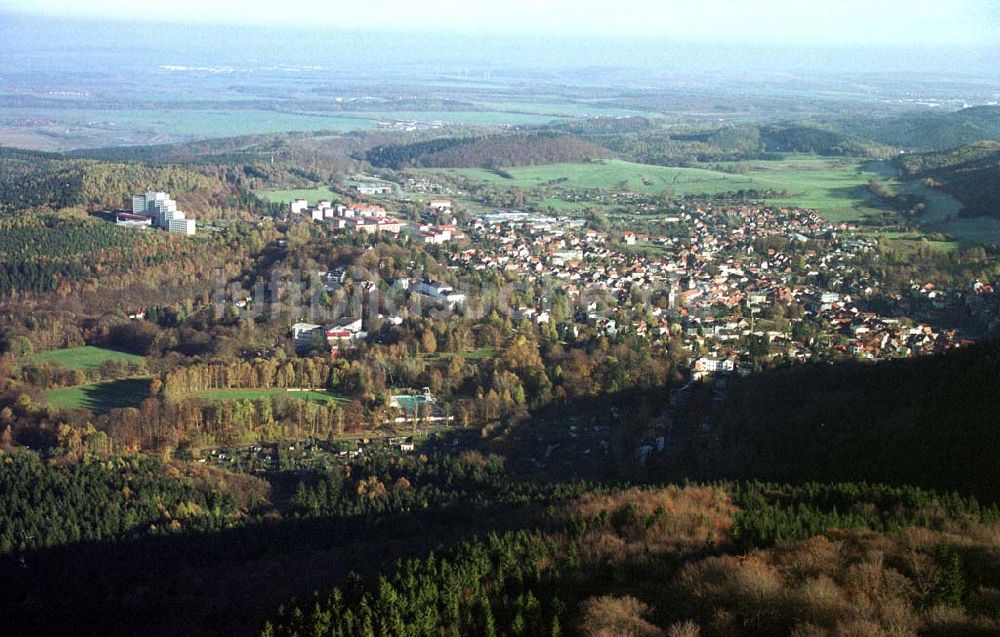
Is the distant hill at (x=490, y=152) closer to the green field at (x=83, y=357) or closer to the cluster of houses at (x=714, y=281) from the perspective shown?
the cluster of houses at (x=714, y=281)

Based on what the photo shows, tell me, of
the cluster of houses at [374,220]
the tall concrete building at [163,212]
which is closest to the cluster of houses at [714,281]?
the cluster of houses at [374,220]

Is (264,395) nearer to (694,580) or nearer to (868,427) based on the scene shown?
(868,427)

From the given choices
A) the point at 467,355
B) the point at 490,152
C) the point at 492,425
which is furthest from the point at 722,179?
the point at 492,425

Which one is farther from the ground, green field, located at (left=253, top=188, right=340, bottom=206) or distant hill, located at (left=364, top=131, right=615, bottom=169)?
distant hill, located at (left=364, top=131, right=615, bottom=169)

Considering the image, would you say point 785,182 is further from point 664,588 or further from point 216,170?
point 664,588

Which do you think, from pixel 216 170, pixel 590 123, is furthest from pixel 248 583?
pixel 590 123

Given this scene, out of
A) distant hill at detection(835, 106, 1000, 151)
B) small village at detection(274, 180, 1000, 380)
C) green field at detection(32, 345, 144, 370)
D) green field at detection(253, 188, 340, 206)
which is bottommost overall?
green field at detection(32, 345, 144, 370)

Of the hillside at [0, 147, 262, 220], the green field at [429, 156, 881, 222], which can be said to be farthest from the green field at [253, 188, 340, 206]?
the green field at [429, 156, 881, 222]

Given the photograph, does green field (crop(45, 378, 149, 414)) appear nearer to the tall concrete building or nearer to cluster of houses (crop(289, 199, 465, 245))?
the tall concrete building
